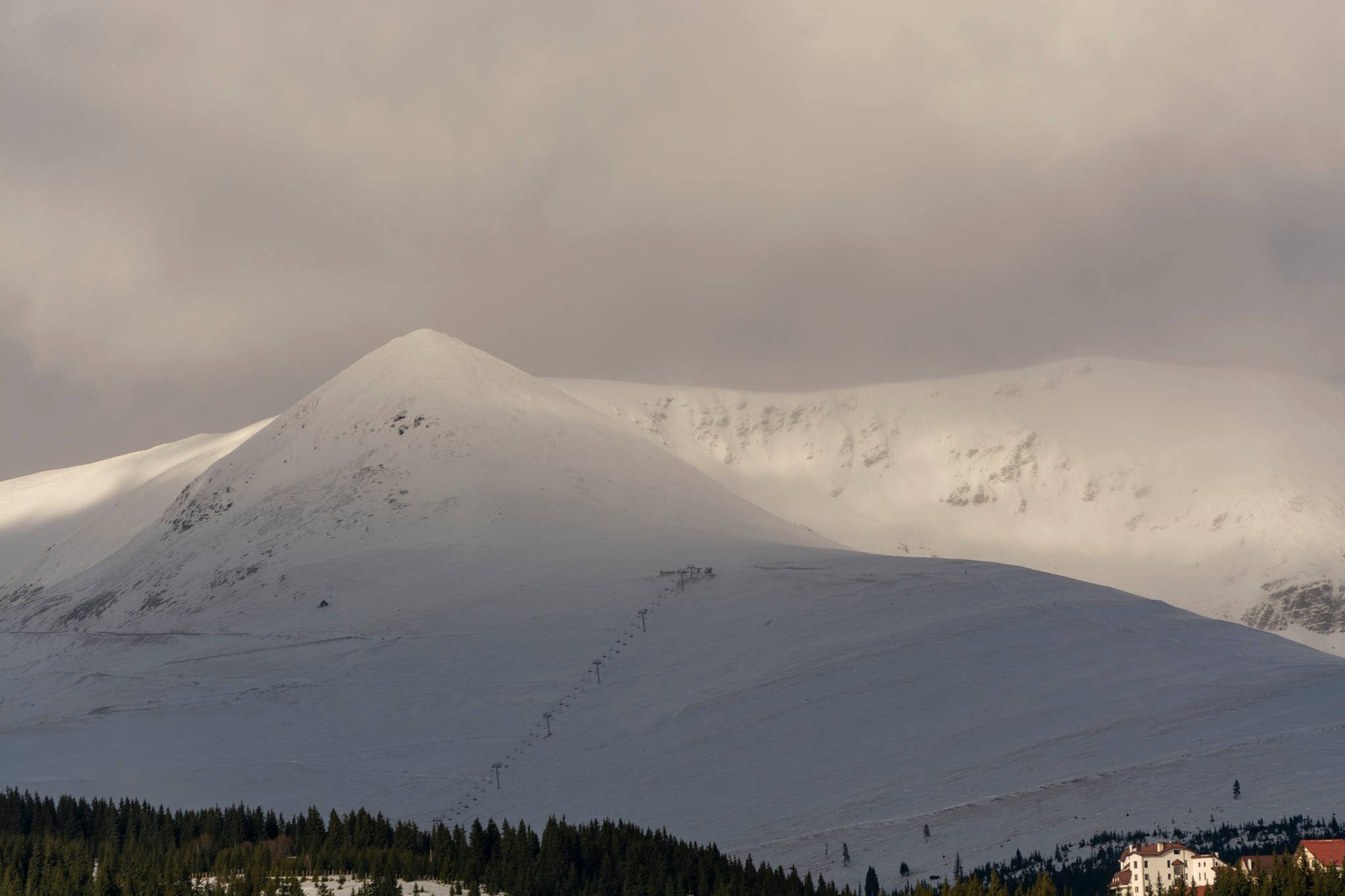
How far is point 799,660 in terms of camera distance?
16725cm

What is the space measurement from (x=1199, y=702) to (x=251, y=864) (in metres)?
89.0

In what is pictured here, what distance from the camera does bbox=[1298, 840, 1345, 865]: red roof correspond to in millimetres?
99812

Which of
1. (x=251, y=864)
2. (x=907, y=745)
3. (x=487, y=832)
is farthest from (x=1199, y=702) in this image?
(x=251, y=864)

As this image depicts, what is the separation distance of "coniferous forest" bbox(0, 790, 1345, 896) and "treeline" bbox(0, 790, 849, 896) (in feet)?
0.53

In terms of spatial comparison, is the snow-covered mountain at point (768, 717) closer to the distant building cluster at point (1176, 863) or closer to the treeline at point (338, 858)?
the distant building cluster at point (1176, 863)

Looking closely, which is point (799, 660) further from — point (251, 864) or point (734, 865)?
point (251, 864)

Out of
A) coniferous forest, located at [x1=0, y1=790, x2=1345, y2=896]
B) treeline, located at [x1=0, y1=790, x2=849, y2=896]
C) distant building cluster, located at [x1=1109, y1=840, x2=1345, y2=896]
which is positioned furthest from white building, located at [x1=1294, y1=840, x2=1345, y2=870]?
treeline, located at [x1=0, y1=790, x2=849, y2=896]

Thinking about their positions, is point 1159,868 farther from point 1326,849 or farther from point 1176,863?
point 1326,849

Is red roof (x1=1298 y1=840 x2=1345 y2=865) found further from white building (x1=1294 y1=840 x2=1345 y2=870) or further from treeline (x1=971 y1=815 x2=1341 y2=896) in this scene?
treeline (x1=971 y1=815 x2=1341 y2=896)

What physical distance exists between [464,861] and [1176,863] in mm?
51358

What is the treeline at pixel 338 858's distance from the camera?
106 meters

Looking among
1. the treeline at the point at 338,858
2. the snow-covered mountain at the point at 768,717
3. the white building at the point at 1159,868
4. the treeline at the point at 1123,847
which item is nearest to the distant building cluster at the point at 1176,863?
the white building at the point at 1159,868

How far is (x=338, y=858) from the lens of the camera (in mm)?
113312

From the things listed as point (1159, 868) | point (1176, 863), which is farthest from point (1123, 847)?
point (1176, 863)
